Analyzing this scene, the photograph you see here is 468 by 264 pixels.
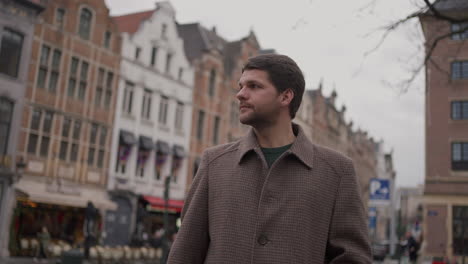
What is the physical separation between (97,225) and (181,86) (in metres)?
11.3

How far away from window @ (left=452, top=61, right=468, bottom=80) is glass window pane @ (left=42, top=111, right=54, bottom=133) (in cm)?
2432

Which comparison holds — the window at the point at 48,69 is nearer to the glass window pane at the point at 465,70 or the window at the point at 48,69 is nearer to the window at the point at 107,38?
the window at the point at 107,38

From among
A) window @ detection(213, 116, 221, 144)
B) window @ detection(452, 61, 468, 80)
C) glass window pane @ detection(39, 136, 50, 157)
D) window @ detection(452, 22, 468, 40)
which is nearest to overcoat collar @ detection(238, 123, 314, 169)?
window @ detection(452, 22, 468, 40)

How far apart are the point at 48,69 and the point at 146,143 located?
25.3 feet

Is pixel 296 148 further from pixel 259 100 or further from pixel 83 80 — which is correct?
pixel 83 80

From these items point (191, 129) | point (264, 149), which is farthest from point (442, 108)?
point (264, 149)

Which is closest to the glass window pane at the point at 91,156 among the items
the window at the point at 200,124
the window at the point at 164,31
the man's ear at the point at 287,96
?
the window at the point at 164,31

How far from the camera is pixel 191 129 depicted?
119ft

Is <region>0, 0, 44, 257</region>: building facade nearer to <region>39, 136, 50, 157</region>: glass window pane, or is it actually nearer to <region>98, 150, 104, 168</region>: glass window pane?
<region>39, 136, 50, 157</region>: glass window pane

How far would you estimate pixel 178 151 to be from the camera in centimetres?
3462

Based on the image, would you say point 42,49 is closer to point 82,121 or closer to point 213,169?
point 82,121

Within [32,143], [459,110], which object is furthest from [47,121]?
[459,110]

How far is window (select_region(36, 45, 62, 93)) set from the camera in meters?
26.0

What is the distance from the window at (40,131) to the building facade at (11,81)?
3.00ft
